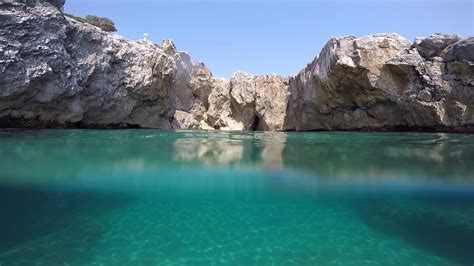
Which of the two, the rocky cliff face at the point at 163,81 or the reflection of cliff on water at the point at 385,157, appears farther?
the rocky cliff face at the point at 163,81

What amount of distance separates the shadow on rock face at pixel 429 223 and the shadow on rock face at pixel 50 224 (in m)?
6.99

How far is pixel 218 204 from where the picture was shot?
10578mm

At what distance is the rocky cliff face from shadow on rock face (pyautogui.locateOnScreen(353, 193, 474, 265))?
17.5m

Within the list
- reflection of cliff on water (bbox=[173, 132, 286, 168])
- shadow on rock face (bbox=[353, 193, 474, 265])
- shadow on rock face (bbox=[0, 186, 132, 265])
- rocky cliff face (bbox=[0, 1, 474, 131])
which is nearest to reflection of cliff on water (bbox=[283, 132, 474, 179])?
reflection of cliff on water (bbox=[173, 132, 286, 168])

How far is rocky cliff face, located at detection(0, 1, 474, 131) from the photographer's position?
23.7m

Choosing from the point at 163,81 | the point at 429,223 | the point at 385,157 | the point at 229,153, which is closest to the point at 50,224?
the point at 429,223

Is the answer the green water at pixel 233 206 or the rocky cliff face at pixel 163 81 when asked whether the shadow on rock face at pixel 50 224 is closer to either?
the green water at pixel 233 206

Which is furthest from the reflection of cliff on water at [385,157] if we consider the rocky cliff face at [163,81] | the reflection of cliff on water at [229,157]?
the rocky cliff face at [163,81]

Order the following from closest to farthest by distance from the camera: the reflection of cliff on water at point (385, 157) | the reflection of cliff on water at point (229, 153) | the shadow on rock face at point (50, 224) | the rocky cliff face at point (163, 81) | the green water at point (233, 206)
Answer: the shadow on rock face at point (50, 224), the green water at point (233, 206), the reflection of cliff on water at point (385, 157), the reflection of cliff on water at point (229, 153), the rocky cliff face at point (163, 81)

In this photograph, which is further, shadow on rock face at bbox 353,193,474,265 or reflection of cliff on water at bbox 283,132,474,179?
reflection of cliff on water at bbox 283,132,474,179

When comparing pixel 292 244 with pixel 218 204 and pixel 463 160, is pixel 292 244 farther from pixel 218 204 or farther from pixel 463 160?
pixel 463 160

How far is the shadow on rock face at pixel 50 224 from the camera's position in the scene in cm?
644

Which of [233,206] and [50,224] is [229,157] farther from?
[50,224]

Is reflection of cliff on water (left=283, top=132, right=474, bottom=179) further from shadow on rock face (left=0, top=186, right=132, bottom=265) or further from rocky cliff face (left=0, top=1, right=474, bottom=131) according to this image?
shadow on rock face (left=0, top=186, right=132, bottom=265)
